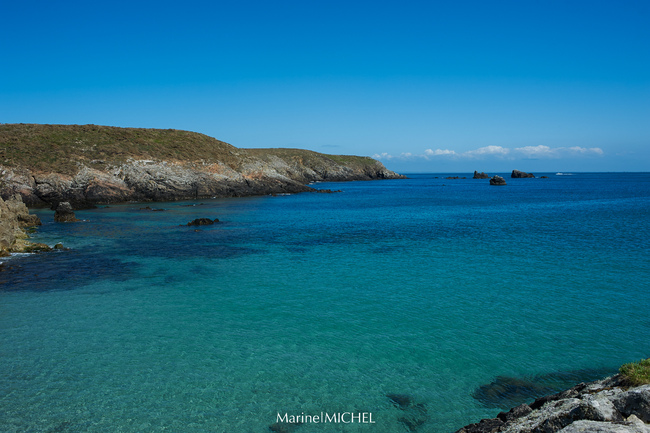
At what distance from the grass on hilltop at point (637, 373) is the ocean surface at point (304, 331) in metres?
2.98

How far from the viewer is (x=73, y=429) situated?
28.0 feet

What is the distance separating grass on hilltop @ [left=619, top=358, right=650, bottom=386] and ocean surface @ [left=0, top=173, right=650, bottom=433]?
2.98 metres

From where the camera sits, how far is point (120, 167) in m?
65.2

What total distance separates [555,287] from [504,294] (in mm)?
2909

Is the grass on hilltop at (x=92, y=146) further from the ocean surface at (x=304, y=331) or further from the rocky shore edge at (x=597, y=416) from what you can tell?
the rocky shore edge at (x=597, y=416)

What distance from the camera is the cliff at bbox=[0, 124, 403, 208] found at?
57125mm

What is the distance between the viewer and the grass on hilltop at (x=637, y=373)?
7023 mm

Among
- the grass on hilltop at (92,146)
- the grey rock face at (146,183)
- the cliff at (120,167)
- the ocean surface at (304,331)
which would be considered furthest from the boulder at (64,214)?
the grass on hilltop at (92,146)

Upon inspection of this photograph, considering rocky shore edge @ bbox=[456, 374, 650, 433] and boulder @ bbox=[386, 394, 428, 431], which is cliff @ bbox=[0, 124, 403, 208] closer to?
boulder @ bbox=[386, 394, 428, 431]

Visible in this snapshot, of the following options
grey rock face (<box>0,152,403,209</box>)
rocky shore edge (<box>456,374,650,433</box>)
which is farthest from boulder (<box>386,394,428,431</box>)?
grey rock face (<box>0,152,403,209</box>)

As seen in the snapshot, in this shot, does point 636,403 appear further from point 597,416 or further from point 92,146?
point 92,146

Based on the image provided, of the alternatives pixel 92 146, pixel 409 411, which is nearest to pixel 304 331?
pixel 409 411

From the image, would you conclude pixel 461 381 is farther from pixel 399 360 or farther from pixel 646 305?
pixel 646 305

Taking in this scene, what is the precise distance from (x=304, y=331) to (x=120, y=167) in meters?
62.1
